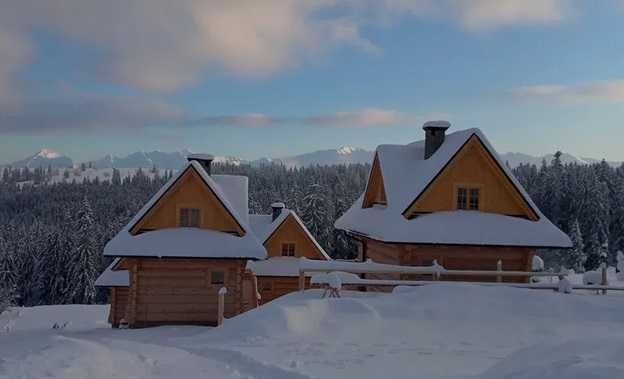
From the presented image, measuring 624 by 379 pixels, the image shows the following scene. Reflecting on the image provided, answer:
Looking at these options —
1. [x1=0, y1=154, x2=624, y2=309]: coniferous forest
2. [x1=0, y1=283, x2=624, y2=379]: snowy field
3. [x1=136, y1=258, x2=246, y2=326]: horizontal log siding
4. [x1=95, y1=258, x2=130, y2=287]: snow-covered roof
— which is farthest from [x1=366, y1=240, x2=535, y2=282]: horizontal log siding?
[x1=0, y1=154, x2=624, y2=309]: coniferous forest

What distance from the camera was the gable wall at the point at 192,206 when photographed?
19844 millimetres

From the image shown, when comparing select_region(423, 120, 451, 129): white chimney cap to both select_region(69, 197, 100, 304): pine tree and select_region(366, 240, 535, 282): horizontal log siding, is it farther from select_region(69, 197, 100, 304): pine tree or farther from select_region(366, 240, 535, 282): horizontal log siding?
select_region(69, 197, 100, 304): pine tree

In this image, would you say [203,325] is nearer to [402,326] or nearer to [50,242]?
[402,326]

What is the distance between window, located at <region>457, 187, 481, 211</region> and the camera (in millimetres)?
19328

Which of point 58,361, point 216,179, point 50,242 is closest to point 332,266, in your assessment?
point 58,361

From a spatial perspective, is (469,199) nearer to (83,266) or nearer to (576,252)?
(83,266)

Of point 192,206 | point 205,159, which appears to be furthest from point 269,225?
point 192,206

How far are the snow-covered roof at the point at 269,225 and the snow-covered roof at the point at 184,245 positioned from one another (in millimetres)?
10959

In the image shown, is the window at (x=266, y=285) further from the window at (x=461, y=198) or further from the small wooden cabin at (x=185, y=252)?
the window at (x=461, y=198)

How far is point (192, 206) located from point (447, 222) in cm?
965

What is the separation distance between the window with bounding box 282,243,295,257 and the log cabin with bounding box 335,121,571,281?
464 inches

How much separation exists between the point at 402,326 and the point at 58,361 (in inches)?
278

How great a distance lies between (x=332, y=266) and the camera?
15789 millimetres

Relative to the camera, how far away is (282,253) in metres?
31.5
